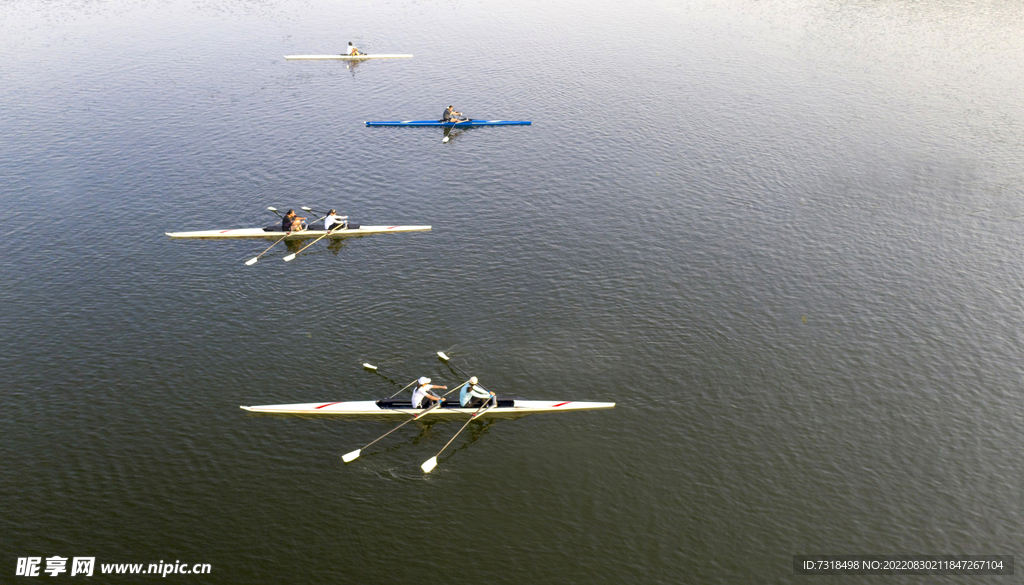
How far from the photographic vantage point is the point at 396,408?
150 ft

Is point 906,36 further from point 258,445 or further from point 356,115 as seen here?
point 258,445

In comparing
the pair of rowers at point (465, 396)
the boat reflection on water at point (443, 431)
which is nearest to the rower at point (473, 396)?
the pair of rowers at point (465, 396)

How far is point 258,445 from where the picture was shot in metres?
43.8

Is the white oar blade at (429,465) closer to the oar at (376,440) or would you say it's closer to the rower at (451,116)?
the oar at (376,440)

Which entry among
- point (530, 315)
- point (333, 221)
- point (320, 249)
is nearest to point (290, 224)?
point (320, 249)

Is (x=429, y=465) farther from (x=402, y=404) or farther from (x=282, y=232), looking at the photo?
(x=282, y=232)

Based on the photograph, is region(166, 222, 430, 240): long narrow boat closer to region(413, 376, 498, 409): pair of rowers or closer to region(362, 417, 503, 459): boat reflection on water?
region(413, 376, 498, 409): pair of rowers

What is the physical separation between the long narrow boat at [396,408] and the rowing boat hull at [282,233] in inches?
945

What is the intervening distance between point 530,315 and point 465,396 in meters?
11.9

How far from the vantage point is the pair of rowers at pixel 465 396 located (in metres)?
45.6

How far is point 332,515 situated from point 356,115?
213 feet

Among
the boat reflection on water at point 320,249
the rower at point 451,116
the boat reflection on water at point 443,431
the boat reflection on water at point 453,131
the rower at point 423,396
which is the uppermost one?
the rower at point 451,116

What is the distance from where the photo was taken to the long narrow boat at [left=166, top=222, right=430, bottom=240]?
65.8 metres

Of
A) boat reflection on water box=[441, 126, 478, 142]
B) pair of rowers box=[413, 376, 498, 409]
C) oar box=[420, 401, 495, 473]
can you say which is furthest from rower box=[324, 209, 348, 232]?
oar box=[420, 401, 495, 473]
